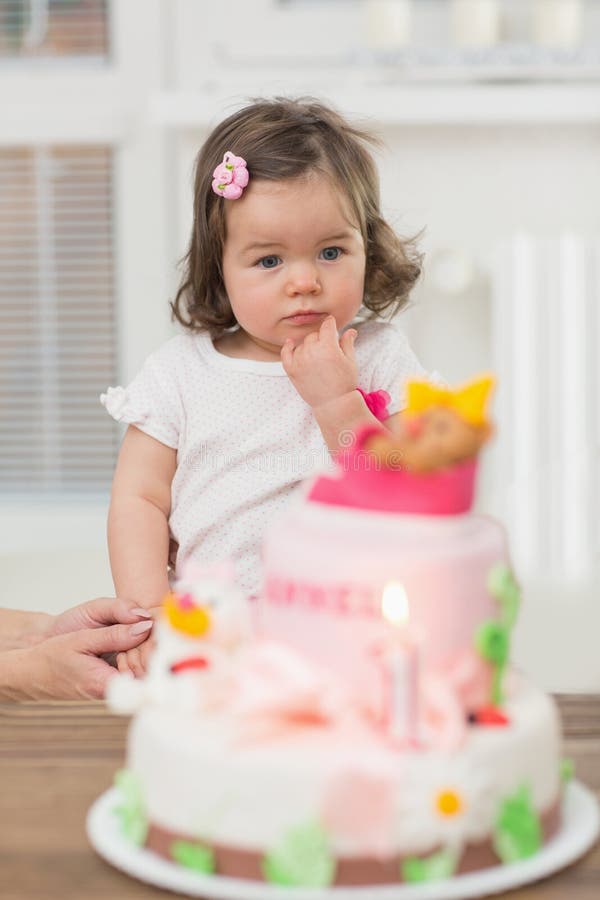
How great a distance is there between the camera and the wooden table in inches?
28.0

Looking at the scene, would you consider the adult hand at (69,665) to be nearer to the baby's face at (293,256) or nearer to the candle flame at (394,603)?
the baby's face at (293,256)

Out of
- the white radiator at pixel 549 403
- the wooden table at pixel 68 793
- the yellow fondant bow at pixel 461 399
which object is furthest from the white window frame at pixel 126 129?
the yellow fondant bow at pixel 461 399

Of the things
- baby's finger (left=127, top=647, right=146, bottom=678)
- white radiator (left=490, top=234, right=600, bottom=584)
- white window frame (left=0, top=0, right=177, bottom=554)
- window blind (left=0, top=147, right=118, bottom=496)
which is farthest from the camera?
window blind (left=0, top=147, right=118, bottom=496)

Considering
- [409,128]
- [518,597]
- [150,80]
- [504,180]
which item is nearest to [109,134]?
[150,80]

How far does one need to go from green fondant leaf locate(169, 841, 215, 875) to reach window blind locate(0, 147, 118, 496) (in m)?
2.21

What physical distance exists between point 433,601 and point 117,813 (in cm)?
22

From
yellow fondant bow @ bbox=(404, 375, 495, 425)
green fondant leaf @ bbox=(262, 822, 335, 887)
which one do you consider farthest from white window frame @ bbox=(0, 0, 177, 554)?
green fondant leaf @ bbox=(262, 822, 335, 887)

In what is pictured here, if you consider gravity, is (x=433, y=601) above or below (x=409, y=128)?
below

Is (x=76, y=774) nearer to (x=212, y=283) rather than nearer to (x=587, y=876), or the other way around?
(x=587, y=876)

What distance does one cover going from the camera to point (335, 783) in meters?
0.68

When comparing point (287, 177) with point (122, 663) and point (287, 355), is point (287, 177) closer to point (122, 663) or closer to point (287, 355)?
point (287, 355)

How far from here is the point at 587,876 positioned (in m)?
0.72

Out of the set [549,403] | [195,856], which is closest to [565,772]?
[195,856]

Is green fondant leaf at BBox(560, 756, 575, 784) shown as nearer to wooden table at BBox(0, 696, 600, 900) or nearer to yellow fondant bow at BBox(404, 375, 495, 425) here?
wooden table at BBox(0, 696, 600, 900)
